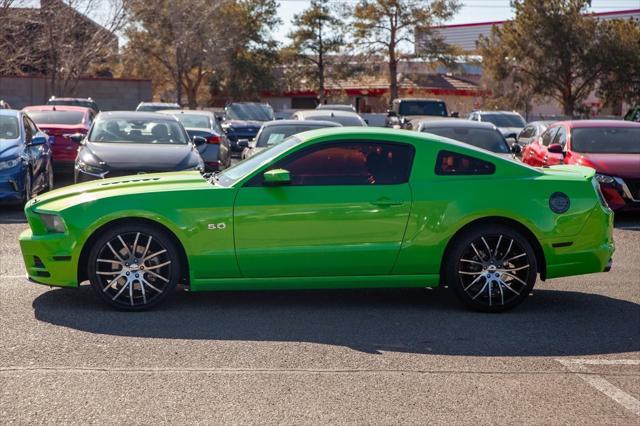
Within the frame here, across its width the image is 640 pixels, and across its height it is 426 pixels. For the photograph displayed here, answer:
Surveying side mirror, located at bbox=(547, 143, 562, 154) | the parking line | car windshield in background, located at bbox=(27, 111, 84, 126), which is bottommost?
the parking line

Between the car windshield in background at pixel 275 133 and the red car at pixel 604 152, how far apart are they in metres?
3.98

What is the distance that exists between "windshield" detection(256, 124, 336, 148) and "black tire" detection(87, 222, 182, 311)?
756 cm

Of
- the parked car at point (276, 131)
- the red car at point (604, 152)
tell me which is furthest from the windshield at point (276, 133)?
the red car at point (604, 152)

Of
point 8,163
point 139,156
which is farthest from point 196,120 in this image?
point 8,163

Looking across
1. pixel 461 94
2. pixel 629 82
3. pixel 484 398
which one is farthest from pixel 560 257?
pixel 461 94

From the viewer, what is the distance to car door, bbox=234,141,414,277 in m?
7.57

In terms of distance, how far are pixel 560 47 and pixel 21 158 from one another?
1419 inches

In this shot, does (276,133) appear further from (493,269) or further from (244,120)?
(244,120)

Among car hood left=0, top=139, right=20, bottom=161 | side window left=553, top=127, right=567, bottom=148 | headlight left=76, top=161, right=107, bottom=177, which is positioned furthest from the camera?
side window left=553, top=127, right=567, bottom=148

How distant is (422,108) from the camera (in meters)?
30.7

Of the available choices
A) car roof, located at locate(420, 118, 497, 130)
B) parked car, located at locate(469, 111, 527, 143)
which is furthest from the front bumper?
parked car, located at locate(469, 111, 527, 143)

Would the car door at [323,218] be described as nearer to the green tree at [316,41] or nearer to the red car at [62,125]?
the red car at [62,125]

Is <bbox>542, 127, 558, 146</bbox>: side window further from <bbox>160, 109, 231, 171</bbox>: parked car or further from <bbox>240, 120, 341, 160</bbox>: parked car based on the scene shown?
<bbox>160, 109, 231, 171</bbox>: parked car

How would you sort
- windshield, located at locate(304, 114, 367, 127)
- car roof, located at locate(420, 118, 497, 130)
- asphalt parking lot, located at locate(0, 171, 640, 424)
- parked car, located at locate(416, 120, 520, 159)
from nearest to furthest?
asphalt parking lot, located at locate(0, 171, 640, 424) → parked car, located at locate(416, 120, 520, 159) → car roof, located at locate(420, 118, 497, 130) → windshield, located at locate(304, 114, 367, 127)
